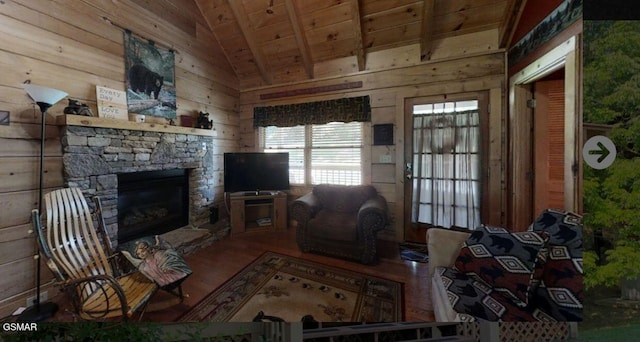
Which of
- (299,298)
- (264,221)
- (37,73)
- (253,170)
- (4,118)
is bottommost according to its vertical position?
(299,298)

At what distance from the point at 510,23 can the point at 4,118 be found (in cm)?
133

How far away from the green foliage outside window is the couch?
9 centimetres

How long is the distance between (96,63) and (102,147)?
0.23m

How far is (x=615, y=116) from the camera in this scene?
0.61m

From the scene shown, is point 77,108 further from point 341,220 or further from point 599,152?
point 599,152

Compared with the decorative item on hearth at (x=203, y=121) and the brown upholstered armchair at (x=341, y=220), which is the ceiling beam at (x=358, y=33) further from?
the decorative item on hearth at (x=203, y=121)

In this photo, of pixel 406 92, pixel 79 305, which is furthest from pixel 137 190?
pixel 406 92

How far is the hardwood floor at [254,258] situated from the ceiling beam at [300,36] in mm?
565

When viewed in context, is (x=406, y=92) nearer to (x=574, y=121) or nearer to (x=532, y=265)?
(x=574, y=121)

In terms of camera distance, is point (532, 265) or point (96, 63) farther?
point (532, 265)

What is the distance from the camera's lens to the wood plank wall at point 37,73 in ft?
1.80

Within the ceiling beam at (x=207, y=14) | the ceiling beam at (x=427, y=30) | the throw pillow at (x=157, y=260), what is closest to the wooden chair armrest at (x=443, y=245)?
the ceiling beam at (x=427, y=30)

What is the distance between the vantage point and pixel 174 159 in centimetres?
72

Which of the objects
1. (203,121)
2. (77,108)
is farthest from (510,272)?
(77,108)
